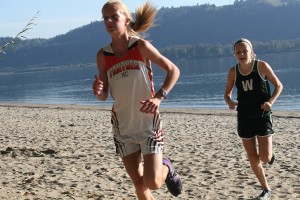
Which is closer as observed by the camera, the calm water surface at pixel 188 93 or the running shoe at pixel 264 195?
the running shoe at pixel 264 195

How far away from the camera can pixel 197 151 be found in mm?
11164

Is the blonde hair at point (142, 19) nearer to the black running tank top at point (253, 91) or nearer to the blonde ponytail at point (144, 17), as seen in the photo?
the blonde ponytail at point (144, 17)

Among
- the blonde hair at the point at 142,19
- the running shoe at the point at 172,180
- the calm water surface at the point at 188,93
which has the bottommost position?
the calm water surface at the point at 188,93

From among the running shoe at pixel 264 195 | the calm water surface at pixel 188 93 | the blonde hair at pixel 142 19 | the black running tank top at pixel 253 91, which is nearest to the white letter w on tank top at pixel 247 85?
the black running tank top at pixel 253 91

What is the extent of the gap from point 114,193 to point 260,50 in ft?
639

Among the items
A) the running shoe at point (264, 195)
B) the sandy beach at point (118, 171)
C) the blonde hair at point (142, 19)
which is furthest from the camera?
the sandy beach at point (118, 171)

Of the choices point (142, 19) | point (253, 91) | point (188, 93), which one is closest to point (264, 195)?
point (253, 91)

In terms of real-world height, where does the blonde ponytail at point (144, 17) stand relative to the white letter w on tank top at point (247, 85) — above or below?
above

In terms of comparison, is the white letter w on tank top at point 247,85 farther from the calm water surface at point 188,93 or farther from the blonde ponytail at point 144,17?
the calm water surface at point 188,93

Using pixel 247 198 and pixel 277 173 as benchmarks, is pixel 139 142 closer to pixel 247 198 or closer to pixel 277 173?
pixel 247 198

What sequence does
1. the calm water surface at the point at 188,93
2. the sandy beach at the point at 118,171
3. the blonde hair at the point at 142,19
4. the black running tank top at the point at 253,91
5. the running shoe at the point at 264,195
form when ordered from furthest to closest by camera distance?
the calm water surface at the point at 188,93 → the sandy beach at the point at 118,171 → the running shoe at the point at 264,195 → the black running tank top at the point at 253,91 → the blonde hair at the point at 142,19

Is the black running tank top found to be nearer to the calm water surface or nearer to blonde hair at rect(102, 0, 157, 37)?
blonde hair at rect(102, 0, 157, 37)

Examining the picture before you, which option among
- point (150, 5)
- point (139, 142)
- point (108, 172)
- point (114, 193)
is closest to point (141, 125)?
point (139, 142)

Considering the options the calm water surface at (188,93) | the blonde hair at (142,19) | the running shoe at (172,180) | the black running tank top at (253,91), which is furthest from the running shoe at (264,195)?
the calm water surface at (188,93)
